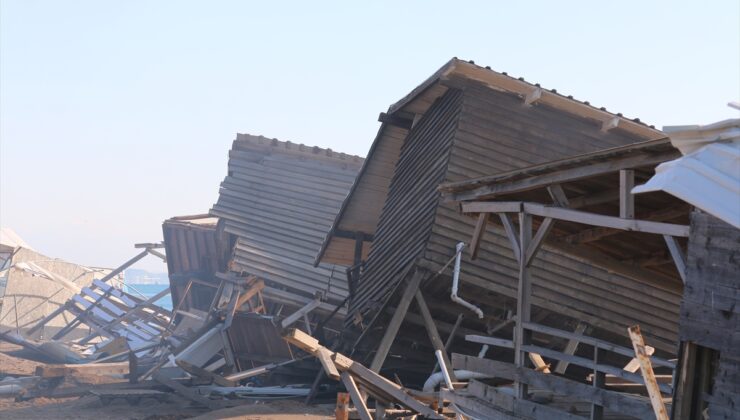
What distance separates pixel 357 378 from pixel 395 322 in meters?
3.44

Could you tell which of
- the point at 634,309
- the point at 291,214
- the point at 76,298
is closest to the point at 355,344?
the point at 634,309

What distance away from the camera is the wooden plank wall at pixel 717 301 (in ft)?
20.3

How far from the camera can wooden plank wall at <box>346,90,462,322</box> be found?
15.6 m

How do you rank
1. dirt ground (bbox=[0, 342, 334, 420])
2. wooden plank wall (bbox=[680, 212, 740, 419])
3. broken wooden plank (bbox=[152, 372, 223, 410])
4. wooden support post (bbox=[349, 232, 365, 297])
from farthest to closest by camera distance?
wooden support post (bbox=[349, 232, 365, 297])
broken wooden plank (bbox=[152, 372, 223, 410])
dirt ground (bbox=[0, 342, 334, 420])
wooden plank wall (bbox=[680, 212, 740, 419])

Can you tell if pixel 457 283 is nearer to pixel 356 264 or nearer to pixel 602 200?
pixel 602 200

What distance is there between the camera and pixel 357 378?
1201cm

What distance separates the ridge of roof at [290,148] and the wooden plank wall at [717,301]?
2064 centimetres

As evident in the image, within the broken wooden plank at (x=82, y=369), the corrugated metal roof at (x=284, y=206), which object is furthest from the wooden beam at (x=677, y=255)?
the corrugated metal roof at (x=284, y=206)

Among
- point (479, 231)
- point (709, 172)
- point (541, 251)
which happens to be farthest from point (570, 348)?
point (709, 172)

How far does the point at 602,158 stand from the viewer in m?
8.13

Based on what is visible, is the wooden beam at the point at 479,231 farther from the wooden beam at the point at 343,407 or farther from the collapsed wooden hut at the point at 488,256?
the collapsed wooden hut at the point at 488,256

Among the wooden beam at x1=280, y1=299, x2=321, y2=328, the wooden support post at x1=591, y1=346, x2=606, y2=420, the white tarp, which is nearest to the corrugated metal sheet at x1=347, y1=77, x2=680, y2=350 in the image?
the wooden beam at x1=280, y1=299, x2=321, y2=328

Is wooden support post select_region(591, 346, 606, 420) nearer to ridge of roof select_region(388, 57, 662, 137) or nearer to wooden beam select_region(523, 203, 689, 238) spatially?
wooden beam select_region(523, 203, 689, 238)

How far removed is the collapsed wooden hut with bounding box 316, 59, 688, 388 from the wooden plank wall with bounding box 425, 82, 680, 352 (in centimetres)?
2
